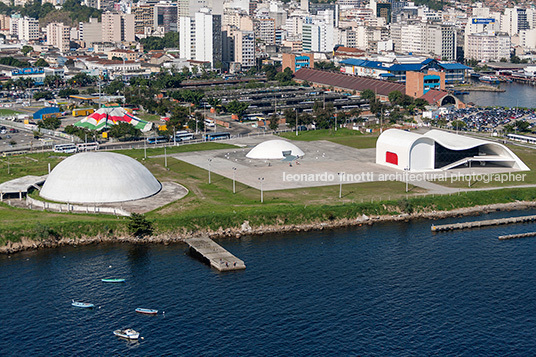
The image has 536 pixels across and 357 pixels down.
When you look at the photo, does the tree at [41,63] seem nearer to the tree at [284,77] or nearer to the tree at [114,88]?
the tree at [114,88]

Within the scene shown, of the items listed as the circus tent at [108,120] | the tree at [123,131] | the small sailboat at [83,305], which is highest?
the circus tent at [108,120]

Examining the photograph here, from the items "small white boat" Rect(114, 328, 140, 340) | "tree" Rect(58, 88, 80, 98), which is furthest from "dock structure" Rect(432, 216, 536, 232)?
"tree" Rect(58, 88, 80, 98)

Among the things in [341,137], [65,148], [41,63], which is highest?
[41,63]

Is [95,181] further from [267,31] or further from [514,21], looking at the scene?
[514,21]

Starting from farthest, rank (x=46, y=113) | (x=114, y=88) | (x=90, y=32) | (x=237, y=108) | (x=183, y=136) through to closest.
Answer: (x=90, y=32)
(x=114, y=88)
(x=46, y=113)
(x=237, y=108)
(x=183, y=136)

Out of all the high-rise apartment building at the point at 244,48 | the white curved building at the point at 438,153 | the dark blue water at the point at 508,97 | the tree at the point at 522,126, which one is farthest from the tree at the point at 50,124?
the high-rise apartment building at the point at 244,48

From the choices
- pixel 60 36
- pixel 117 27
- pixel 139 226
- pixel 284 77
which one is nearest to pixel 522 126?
pixel 139 226

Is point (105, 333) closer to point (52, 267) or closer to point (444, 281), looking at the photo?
point (52, 267)
